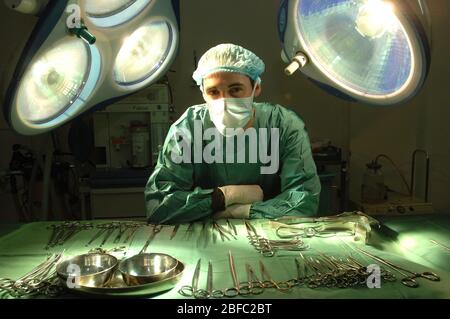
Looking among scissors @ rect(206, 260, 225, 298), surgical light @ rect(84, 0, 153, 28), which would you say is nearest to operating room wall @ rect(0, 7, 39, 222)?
surgical light @ rect(84, 0, 153, 28)

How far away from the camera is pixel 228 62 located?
1619mm

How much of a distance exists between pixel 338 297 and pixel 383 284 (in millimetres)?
129

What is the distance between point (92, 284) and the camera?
98 cm

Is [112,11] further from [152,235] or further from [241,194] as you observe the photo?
[241,194]

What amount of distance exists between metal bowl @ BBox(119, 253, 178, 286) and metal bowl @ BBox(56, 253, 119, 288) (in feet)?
0.12

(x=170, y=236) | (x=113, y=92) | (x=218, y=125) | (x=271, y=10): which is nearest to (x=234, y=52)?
(x=218, y=125)

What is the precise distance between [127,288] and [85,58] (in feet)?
1.77

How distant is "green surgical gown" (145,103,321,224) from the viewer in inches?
61.9

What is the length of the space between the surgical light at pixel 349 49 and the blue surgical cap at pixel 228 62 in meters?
0.49

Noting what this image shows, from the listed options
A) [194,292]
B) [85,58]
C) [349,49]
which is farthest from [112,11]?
[194,292]

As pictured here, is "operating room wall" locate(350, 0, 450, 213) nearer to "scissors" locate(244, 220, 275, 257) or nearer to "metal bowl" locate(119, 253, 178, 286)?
"scissors" locate(244, 220, 275, 257)

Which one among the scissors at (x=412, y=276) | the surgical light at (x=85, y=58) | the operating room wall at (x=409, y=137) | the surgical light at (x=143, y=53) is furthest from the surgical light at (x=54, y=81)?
the operating room wall at (x=409, y=137)

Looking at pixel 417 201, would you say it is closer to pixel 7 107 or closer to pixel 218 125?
pixel 218 125

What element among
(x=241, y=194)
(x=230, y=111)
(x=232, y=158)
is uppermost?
(x=230, y=111)
